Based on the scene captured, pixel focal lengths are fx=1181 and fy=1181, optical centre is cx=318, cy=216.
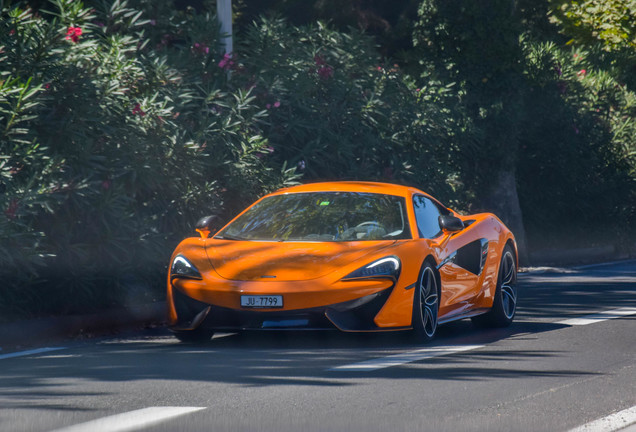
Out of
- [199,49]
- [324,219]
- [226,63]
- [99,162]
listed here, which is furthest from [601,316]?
[199,49]

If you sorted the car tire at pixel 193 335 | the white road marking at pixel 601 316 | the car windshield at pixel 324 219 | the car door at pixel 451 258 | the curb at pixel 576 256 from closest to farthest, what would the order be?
the car tire at pixel 193 335 → the car windshield at pixel 324 219 → the car door at pixel 451 258 → the white road marking at pixel 601 316 → the curb at pixel 576 256

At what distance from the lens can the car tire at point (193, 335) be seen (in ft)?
31.6

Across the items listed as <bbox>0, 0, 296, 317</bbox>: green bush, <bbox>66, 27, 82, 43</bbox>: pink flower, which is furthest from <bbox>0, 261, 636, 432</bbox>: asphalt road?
<bbox>66, 27, 82, 43</bbox>: pink flower

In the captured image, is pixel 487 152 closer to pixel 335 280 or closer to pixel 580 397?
pixel 335 280

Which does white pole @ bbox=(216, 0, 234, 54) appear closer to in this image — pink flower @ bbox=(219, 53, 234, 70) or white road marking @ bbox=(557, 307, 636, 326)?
pink flower @ bbox=(219, 53, 234, 70)

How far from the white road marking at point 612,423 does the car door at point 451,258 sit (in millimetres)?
3511

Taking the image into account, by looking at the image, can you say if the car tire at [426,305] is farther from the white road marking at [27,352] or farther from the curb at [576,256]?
the curb at [576,256]

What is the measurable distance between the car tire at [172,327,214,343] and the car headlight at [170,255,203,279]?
1.56ft

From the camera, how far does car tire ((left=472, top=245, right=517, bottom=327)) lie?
1123 cm

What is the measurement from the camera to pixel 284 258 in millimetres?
9383

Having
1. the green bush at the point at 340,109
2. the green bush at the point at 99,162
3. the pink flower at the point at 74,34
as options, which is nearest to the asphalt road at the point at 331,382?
the green bush at the point at 99,162

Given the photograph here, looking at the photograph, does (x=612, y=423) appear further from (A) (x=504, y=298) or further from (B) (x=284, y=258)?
(A) (x=504, y=298)

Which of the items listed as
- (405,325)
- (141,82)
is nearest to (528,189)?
(141,82)

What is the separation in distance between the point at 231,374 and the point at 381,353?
156cm
